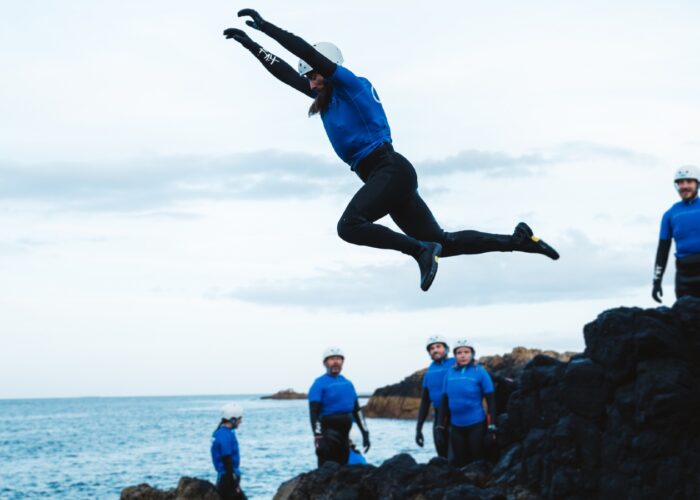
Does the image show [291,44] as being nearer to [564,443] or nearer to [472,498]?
[472,498]

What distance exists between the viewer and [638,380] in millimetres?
12203

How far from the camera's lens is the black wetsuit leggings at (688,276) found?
11.7m

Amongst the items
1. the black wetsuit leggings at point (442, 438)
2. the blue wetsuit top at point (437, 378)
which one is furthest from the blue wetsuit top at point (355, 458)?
the blue wetsuit top at point (437, 378)

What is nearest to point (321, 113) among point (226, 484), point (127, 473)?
point (226, 484)

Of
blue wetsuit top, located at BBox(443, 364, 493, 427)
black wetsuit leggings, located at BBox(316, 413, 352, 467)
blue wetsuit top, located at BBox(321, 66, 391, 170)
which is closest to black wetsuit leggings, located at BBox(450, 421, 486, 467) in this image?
blue wetsuit top, located at BBox(443, 364, 493, 427)

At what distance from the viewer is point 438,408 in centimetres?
1468

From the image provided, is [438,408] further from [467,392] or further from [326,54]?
[326,54]

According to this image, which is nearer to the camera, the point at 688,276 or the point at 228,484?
the point at 688,276

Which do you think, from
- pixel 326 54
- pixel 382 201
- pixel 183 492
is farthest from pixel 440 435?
pixel 326 54

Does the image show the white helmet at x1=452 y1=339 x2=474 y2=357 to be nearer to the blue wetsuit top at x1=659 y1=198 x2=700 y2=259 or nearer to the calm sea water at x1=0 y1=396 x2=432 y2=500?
the blue wetsuit top at x1=659 y1=198 x2=700 y2=259

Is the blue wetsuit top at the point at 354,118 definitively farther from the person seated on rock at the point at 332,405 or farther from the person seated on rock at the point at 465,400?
the person seated on rock at the point at 332,405

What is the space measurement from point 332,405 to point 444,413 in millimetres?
1939

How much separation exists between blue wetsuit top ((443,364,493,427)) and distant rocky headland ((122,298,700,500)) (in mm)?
755

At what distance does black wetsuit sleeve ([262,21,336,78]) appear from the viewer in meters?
6.09
